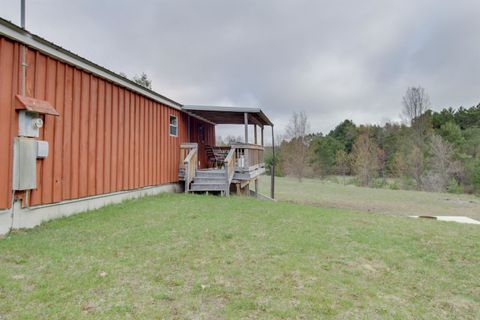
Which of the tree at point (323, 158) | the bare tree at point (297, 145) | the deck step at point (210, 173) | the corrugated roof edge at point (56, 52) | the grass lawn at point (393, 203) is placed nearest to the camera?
the corrugated roof edge at point (56, 52)

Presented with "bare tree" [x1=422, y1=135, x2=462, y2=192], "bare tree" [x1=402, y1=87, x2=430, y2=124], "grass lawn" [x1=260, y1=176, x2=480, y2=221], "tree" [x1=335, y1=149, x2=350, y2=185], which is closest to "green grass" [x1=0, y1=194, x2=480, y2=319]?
"grass lawn" [x1=260, y1=176, x2=480, y2=221]

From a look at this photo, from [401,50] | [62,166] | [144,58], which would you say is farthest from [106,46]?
[401,50]

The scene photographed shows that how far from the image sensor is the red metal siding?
14.2 feet

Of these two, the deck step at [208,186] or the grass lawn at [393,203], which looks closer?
the deck step at [208,186]

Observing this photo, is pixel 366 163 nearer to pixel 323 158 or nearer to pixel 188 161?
pixel 323 158

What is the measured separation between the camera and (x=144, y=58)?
50.2 ft

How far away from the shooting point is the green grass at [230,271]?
2387mm

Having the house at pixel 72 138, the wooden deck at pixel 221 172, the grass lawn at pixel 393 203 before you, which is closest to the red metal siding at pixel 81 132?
the house at pixel 72 138

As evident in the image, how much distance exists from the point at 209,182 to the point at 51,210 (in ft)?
16.4

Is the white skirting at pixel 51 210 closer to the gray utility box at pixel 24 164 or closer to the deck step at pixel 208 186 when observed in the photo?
the gray utility box at pixel 24 164

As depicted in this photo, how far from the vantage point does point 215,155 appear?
12094 mm

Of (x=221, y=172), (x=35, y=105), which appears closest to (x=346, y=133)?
(x=221, y=172)

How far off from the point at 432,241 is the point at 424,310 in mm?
2881

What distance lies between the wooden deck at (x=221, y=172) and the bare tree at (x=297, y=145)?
19060mm
